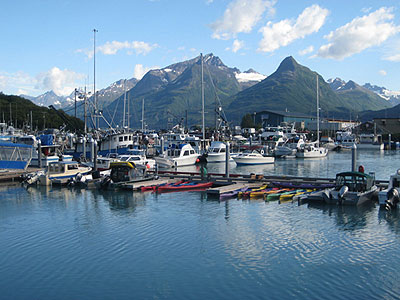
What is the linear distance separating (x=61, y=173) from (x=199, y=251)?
28217mm

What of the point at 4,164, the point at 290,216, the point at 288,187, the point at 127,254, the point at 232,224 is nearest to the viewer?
the point at 127,254

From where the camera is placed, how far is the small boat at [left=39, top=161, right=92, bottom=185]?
147ft

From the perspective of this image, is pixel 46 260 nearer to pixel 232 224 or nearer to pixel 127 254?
pixel 127 254

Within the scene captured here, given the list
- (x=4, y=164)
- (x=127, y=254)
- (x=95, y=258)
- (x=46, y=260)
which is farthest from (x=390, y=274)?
(x=4, y=164)

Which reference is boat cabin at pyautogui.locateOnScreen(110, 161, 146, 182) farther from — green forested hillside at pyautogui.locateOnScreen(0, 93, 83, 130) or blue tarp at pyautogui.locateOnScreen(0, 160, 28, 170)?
green forested hillside at pyautogui.locateOnScreen(0, 93, 83, 130)

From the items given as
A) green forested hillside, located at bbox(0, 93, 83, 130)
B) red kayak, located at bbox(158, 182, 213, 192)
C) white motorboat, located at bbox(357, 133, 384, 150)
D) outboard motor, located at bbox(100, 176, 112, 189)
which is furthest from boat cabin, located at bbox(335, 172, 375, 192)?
green forested hillside, located at bbox(0, 93, 83, 130)

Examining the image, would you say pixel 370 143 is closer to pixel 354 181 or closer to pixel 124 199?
pixel 354 181

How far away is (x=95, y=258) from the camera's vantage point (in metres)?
20.8

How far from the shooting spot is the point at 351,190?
32.7 meters

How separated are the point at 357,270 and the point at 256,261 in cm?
450

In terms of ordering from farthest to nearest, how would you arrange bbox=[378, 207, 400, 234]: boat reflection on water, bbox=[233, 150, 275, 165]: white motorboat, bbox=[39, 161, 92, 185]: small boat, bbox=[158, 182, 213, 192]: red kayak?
bbox=[233, 150, 275, 165]: white motorboat
bbox=[39, 161, 92, 185]: small boat
bbox=[158, 182, 213, 192]: red kayak
bbox=[378, 207, 400, 234]: boat reflection on water

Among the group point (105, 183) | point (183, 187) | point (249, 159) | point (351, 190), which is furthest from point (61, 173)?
point (249, 159)

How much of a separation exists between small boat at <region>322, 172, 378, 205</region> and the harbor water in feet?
2.57

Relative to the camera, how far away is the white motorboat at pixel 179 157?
6631 centimetres
